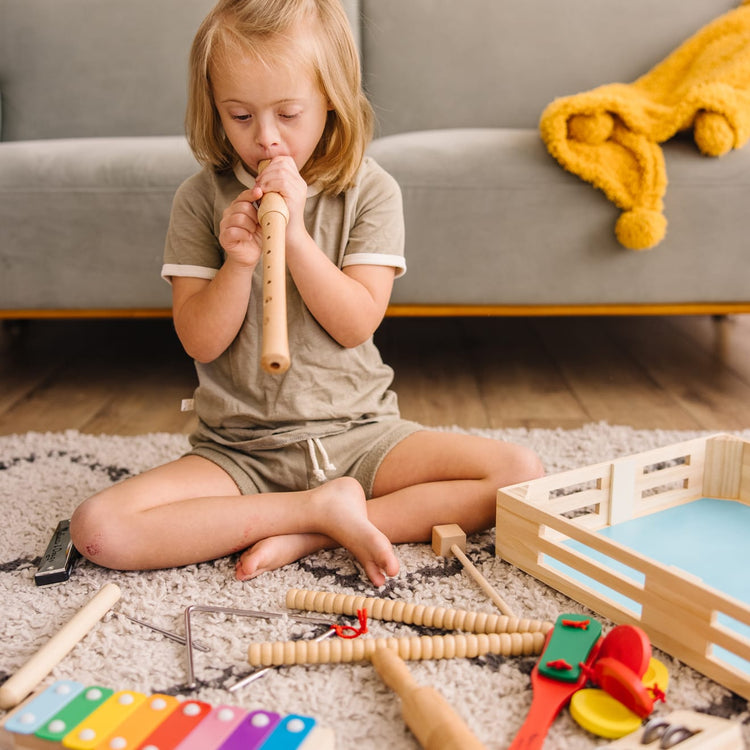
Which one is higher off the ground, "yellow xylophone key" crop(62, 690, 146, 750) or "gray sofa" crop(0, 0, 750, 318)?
"gray sofa" crop(0, 0, 750, 318)

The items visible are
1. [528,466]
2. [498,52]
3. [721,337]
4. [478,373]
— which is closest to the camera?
[528,466]

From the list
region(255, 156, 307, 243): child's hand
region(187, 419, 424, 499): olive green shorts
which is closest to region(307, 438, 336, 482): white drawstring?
region(187, 419, 424, 499): olive green shorts

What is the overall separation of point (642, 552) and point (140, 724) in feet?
1.72

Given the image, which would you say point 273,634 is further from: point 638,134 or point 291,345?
point 638,134

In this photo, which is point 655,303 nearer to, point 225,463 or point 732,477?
point 732,477

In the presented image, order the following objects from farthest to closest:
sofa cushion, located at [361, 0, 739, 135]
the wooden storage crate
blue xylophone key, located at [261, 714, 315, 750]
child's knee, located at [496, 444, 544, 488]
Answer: sofa cushion, located at [361, 0, 739, 135] < child's knee, located at [496, 444, 544, 488] < the wooden storage crate < blue xylophone key, located at [261, 714, 315, 750]

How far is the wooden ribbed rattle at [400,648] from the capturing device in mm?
656

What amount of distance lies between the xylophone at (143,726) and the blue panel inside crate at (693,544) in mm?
346

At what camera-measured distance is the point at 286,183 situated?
2.63 feet

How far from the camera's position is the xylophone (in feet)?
1.72

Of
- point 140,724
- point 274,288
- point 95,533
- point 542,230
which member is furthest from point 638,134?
point 140,724

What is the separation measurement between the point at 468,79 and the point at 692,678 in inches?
53.7

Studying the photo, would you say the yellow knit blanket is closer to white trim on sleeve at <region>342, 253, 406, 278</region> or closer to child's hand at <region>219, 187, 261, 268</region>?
white trim on sleeve at <region>342, 253, 406, 278</region>

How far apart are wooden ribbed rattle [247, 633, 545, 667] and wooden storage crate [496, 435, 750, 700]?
94 mm
